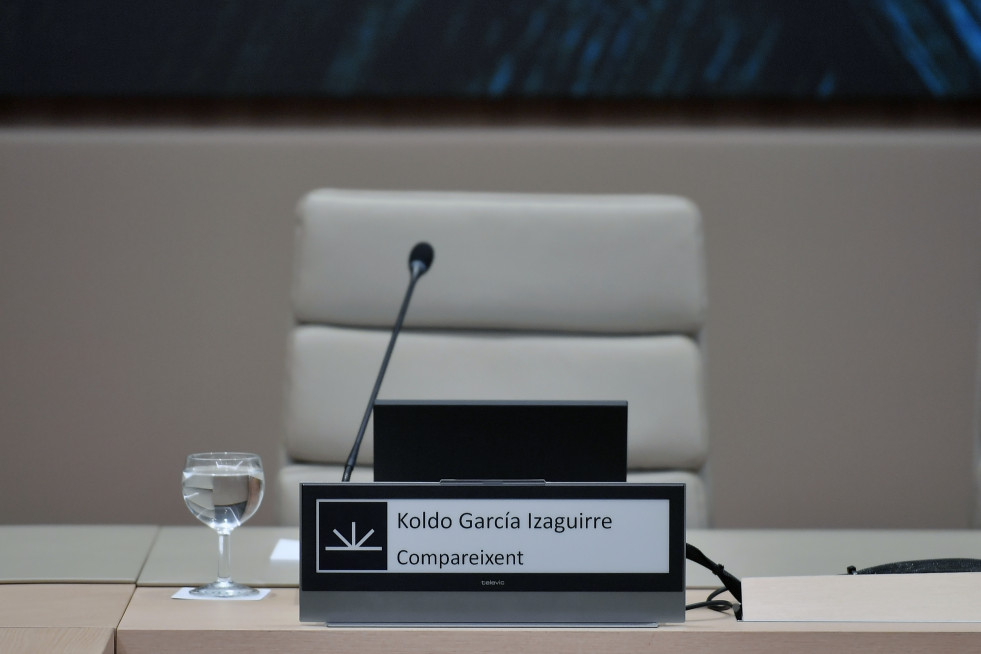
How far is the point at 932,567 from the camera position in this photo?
88 cm

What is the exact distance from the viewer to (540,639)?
696 millimetres

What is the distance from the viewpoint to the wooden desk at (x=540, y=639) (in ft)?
2.27

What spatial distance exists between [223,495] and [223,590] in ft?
0.26

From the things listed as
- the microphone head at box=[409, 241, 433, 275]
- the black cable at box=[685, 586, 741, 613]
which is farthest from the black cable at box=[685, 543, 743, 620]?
the microphone head at box=[409, 241, 433, 275]

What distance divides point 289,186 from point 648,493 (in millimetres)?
1675

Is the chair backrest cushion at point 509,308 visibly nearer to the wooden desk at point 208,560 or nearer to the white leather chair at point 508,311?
the white leather chair at point 508,311

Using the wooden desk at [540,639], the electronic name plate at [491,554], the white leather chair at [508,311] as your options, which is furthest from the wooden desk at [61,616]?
the white leather chair at [508,311]

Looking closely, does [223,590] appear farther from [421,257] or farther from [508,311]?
[508,311]

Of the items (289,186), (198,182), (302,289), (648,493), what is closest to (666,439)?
(302,289)

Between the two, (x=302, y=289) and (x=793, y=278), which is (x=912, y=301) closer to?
(x=793, y=278)

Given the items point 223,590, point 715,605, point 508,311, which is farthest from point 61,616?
point 508,311

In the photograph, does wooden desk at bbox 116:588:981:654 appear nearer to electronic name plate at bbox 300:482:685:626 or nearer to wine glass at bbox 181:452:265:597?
electronic name plate at bbox 300:482:685:626

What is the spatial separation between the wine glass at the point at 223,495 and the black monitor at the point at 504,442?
0.41 feet

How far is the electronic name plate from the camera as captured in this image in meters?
0.73
